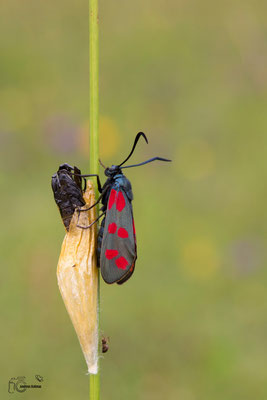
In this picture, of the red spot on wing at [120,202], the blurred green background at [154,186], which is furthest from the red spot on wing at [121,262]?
the blurred green background at [154,186]

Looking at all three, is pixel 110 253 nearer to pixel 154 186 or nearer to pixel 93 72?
pixel 93 72

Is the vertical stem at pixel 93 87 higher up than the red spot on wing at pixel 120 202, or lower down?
higher up

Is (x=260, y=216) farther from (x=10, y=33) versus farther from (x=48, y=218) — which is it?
(x=10, y=33)

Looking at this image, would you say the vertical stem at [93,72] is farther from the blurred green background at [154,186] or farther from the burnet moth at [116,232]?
the blurred green background at [154,186]

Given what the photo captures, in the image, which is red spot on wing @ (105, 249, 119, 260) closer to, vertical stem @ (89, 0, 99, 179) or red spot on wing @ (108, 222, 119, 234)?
red spot on wing @ (108, 222, 119, 234)

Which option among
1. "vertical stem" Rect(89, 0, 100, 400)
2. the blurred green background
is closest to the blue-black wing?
"vertical stem" Rect(89, 0, 100, 400)

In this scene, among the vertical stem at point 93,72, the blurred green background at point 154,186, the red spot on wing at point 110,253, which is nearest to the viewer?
the vertical stem at point 93,72
